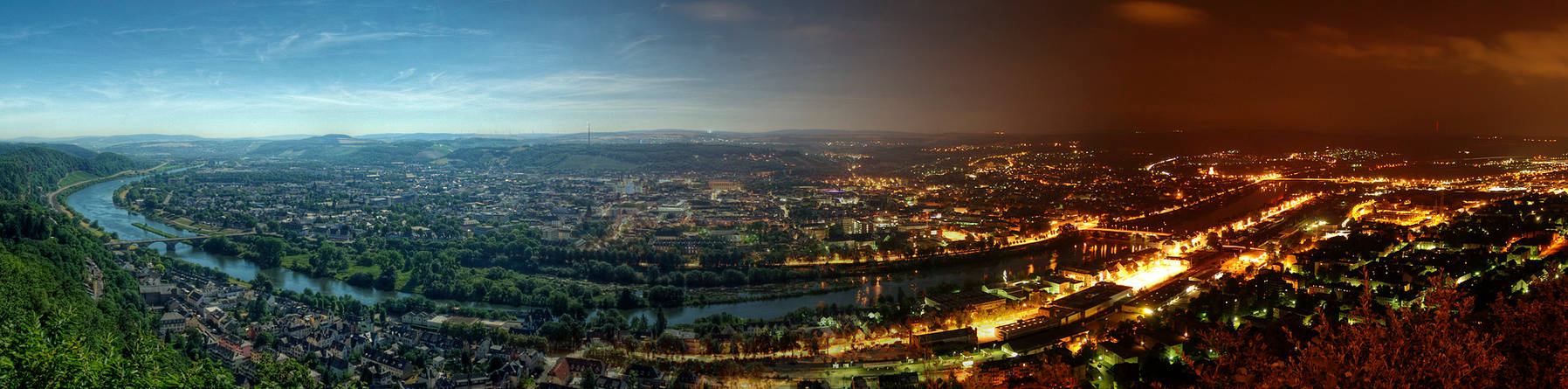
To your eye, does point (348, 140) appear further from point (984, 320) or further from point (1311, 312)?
point (1311, 312)

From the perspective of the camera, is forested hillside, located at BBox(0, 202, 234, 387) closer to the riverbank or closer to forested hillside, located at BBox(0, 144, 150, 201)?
the riverbank

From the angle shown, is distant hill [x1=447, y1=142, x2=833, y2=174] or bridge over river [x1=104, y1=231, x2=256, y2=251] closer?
bridge over river [x1=104, y1=231, x2=256, y2=251]

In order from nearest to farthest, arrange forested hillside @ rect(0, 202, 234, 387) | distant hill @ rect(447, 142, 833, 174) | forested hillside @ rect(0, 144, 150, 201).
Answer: forested hillside @ rect(0, 202, 234, 387) → forested hillside @ rect(0, 144, 150, 201) → distant hill @ rect(447, 142, 833, 174)

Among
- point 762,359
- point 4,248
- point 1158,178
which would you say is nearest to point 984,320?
point 762,359

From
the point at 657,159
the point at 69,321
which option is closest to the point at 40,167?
the point at 657,159

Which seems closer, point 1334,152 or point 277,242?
point 277,242

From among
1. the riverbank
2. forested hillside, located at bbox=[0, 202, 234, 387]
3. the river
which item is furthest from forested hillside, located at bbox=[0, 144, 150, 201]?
forested hillside, located at bbox=[0, 202, 234, 387]

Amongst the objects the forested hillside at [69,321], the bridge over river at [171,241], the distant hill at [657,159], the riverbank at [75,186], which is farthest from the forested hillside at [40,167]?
the distant hill at [657,159]

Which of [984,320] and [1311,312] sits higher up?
[1311,312]
